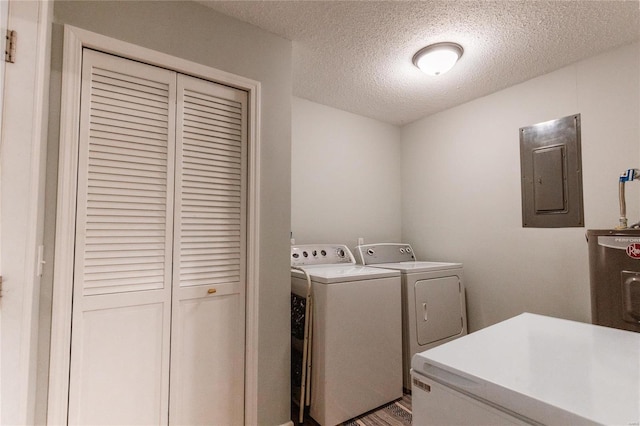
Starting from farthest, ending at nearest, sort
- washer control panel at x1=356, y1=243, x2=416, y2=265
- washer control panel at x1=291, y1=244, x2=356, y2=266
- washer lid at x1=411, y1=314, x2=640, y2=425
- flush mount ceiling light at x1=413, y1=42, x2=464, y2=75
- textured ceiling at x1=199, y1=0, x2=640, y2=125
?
1. washer control panel at x1=356, y1=243, x2=416, y2=265
2. washer control panel at x1=291, y1=244, x2=356, y2=266
3. flush mount ceiling light at x1=413, y1=42, x2=464, y2=75
4. textured ceiling at x1=199, y1=0, x2=640, y2=125
5. washer lid at x1=411, y1=314, x2=640, y2=425

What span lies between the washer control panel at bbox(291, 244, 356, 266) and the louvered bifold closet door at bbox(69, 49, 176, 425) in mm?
1123

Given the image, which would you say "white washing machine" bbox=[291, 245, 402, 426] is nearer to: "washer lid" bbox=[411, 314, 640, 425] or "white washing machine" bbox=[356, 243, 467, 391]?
"white washing machine" bbox=[356, 243, 467, 391]

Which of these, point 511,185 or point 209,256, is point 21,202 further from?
point 511,185

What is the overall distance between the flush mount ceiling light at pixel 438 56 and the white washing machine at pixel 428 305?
1.47m

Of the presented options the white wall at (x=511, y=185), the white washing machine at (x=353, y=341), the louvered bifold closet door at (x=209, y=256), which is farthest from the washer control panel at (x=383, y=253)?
the louvered bifold closet door at (x=209, y=256)

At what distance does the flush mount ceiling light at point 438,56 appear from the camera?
198 cm

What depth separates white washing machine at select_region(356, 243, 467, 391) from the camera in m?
2.30

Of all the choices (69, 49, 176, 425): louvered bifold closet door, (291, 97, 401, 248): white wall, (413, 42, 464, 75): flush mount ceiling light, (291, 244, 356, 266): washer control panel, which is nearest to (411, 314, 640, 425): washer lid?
(69, 49, 176, 425): louvered bifold closet door

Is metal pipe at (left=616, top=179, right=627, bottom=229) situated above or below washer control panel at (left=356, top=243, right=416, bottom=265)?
above

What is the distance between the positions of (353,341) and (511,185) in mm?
1884

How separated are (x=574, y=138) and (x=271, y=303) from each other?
2.47m

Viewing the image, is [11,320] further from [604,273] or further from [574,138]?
[574,138]

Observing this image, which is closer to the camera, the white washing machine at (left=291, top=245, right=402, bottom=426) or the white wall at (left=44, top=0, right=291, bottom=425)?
the white wall at (left=44, top=0, right=291, bottom=425)

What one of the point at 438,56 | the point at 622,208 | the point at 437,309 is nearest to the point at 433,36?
the point at 438,56
